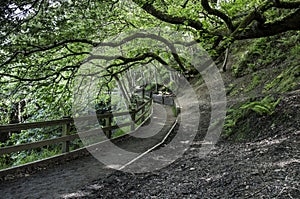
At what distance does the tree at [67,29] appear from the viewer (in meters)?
5.16

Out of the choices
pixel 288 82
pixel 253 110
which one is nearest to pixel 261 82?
pixel 288 82

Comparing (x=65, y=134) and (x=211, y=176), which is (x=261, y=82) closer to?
(x=211, y=176)

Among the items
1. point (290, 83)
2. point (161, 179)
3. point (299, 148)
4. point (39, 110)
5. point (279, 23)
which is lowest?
point (161, 179)

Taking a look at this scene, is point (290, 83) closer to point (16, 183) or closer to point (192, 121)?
point (192, 121)

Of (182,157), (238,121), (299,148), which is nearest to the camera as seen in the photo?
(299,148)

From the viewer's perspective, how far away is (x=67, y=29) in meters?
6.27

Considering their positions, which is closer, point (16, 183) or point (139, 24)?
point (16, 183)

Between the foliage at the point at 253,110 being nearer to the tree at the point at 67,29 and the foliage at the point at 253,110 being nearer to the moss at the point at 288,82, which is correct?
the moss at the point at 288,82

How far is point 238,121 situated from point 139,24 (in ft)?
16.8

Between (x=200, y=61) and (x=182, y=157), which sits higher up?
(x=200, y=61)

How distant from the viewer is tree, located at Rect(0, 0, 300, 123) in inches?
203

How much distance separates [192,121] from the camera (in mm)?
11953

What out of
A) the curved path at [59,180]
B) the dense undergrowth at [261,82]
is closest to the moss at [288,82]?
the dense undergrowth at [261,82]

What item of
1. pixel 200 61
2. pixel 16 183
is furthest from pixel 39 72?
pixel 200 61
